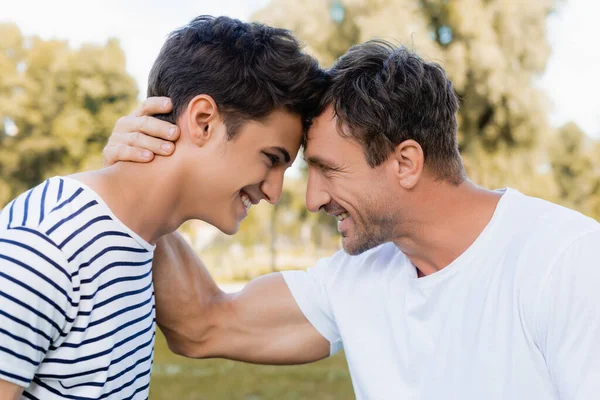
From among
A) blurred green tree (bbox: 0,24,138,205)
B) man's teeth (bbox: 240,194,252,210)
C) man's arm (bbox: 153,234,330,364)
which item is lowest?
man's arm (bbox: 153,234,330,364)

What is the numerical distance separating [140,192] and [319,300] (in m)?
0.91

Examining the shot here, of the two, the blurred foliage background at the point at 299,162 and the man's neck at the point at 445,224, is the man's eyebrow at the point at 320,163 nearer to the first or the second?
the man's neck at the point at 445,224

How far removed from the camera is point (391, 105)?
2400 millimetres

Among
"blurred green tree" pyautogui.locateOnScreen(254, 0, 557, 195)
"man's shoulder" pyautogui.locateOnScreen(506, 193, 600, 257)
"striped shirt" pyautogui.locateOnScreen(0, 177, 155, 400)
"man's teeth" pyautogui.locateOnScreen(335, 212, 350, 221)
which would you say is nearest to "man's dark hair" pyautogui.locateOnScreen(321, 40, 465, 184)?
"man's teeth" pyautogui.locateOnScreen(335, 212, 350, 221)

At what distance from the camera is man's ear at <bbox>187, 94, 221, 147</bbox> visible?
6.87 ft

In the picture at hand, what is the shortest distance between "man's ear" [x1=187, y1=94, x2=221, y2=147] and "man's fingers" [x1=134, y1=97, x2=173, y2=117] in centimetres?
10

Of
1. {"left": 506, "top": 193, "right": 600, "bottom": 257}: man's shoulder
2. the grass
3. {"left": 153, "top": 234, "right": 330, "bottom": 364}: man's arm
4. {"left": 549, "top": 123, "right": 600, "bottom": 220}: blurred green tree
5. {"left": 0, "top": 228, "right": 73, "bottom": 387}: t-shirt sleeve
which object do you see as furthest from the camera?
{"left": 549, "top": 123, "right": 600, "bottom": 220}: blurred green tree

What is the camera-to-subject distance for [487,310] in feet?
6.88

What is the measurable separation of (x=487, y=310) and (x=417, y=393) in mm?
389

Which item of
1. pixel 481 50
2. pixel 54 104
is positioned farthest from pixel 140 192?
pixel 54 104

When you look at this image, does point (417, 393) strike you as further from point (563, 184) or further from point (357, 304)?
point (563, 184)

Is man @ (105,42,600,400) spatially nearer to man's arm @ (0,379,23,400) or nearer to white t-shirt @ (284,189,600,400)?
white t-shirt @ (284,189,600,400)

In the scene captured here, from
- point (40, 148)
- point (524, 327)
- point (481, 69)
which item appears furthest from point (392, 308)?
point (40, 148)

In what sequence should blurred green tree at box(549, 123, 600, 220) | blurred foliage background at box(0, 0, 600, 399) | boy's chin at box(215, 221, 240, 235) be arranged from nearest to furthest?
boy's chin at box(215, 221, 240, 235)
blurred foliage background at box(0, 0, 600, 399)
blurred green tree at box(549, 123, 600, 220)
